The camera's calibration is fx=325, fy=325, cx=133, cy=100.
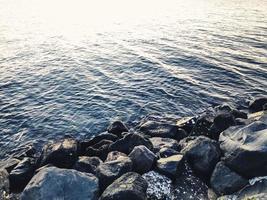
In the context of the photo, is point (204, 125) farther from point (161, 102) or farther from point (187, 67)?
point (187, 67)

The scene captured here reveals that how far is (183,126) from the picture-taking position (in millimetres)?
21359

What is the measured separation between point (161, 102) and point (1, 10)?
57.9 meters

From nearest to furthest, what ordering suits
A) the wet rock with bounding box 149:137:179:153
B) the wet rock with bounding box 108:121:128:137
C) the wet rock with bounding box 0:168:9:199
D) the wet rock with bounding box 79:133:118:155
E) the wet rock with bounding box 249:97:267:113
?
the wet rock with bounding box 0:168:9:199 < the wet rock with bounding box 149:137:179:153 < the wet rock with bounding box 79:133:118:155 < the wet rock with bounding box 108:121:128:137 < the wet rock with bounding box 249:97:267:113

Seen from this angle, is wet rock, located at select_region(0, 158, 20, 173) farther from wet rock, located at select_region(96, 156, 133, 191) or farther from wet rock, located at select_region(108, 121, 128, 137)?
wet rock, located at select_region(108, 121, 128, 137)

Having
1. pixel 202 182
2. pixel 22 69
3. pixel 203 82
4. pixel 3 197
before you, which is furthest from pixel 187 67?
pixel 3 197

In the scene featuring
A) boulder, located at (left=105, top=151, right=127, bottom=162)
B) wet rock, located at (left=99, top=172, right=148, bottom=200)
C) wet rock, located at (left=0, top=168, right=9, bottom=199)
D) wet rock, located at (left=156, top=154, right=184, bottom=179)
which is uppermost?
wet rock, located at (left=99, top=172, right=148, bottom=200)

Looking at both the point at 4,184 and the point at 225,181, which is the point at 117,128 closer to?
the point at 4,184

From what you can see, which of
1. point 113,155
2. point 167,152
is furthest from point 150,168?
point 113,155

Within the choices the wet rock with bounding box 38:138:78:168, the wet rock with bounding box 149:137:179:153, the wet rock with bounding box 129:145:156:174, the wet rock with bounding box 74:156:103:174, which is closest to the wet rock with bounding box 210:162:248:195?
the wet rock with bounding box 129:145:156:174

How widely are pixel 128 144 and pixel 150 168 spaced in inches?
101

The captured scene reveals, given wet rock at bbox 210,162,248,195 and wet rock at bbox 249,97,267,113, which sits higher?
wet rock at bbox 210,162,248,195

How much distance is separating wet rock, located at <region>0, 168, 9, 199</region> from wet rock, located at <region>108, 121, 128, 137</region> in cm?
703

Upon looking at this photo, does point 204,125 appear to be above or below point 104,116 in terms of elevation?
above

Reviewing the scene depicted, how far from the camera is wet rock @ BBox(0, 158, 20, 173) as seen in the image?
17.3 meters
